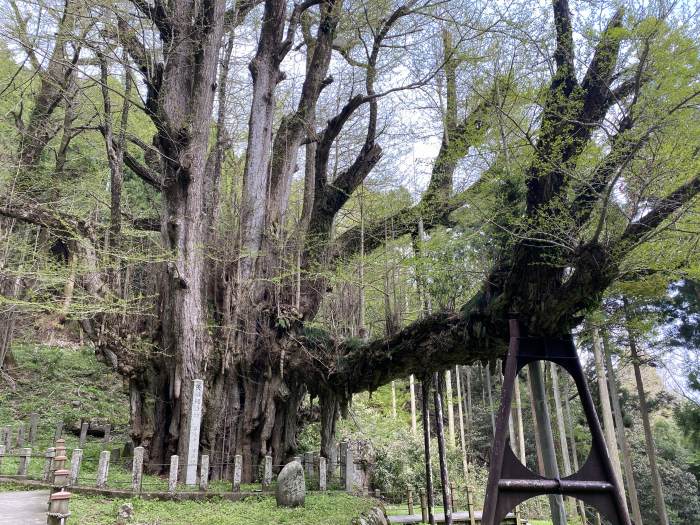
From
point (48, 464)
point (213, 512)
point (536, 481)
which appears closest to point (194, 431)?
point (213, 512)

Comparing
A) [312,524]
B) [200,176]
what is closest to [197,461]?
[312,524]

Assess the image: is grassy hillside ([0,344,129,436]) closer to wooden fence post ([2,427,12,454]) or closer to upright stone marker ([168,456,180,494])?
wooden fence post ([2,427,12,454])

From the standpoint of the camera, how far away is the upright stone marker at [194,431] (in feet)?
25.2

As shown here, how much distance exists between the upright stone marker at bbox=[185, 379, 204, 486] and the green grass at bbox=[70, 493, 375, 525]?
721 millimetres

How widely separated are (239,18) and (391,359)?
8543 mm

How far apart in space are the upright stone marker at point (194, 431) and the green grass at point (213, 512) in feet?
2.36

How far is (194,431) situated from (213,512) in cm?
192

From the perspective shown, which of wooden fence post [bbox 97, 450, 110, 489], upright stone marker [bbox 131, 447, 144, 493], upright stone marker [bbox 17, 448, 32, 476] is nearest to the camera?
upright stone marker [bbox 131, 447, 144, 493]

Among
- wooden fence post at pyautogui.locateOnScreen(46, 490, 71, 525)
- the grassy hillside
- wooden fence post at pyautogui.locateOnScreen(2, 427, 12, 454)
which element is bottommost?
wooden fence post at pyautogui.locateOnScreen(46, 490, 71, 525)

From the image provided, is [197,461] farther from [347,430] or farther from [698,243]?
[347,430]

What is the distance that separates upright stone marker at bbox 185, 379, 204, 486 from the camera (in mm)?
7688

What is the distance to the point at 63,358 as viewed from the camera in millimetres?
15219

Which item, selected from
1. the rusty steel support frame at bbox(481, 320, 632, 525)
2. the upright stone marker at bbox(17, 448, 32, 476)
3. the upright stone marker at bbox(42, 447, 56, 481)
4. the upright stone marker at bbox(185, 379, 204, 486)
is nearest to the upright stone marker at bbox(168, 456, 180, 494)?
the upright stone marker at bbox(185, 379, 204, 486)

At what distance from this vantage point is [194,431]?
816 centimetres
